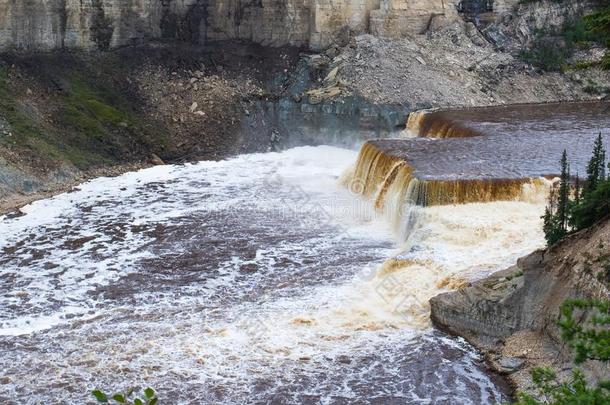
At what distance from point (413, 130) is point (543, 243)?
1562 centimetres

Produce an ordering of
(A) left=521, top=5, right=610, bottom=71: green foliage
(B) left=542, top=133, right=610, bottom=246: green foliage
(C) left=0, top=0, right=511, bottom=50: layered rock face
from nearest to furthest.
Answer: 1. (B) left=542, top=133, right=610, bottom=246: green foliage
2. (C) left=0, top=0, right=511, bottom=50: layered rock face
3. (A) left=521, top=5, right=610, bottom=71: green foliage

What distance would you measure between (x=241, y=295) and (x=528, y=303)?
22.1ft

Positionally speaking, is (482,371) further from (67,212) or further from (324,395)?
(67,212)

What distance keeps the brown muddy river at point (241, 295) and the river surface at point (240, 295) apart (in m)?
0.04

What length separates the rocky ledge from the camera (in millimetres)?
15352

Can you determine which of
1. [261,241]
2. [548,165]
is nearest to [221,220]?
[261,241]

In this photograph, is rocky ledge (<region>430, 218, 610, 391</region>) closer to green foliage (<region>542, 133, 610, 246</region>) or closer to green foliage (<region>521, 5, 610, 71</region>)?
green foliage (<region>542, 133, 610, 246</region>)

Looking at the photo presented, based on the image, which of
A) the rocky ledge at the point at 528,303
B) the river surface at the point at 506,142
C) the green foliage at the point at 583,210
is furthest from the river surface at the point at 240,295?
Result: the green foliage at the point at 583,210

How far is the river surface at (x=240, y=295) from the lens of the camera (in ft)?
51.2

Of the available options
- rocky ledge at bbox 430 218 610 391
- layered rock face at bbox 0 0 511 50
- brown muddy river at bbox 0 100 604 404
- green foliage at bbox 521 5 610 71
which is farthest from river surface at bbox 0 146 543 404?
green foliage at bbox 521 5 610 71

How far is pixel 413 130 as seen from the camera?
118 feet

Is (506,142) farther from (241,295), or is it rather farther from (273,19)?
(273,19)

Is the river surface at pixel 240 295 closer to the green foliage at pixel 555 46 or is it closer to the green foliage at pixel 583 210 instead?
the green foliage at pixel 583 210

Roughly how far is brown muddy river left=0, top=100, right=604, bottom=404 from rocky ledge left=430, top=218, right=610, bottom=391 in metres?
0.50
